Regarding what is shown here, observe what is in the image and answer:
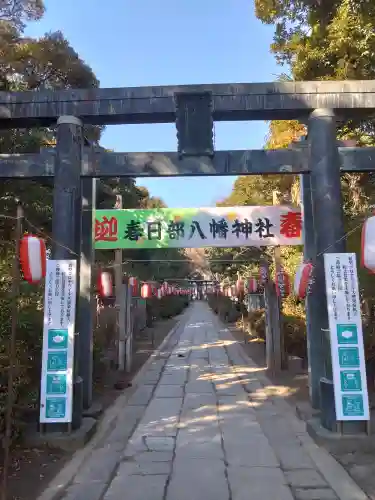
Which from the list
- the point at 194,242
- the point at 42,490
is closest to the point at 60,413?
the point at 42,490

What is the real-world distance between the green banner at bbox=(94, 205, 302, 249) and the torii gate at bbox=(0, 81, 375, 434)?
9.49 feet

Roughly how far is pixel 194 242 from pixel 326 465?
5.39m

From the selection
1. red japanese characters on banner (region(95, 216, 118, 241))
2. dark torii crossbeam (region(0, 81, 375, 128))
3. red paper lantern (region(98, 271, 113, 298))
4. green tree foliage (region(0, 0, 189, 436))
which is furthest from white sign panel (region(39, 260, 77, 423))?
red japanese characters on banner (region(95, 216, 118, 241))

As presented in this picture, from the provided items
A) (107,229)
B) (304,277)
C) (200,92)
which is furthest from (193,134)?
(107,229)

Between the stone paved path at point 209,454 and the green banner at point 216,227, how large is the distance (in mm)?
3337

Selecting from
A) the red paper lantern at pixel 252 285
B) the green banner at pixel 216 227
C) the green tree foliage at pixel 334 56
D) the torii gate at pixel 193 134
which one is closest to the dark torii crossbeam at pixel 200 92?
the torii gate at pixel 193 134

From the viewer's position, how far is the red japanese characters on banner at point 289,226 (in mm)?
9867

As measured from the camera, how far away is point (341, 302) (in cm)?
620

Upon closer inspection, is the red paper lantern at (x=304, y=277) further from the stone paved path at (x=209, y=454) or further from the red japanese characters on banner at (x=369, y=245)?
the stone paved path at (x=209, y=454)

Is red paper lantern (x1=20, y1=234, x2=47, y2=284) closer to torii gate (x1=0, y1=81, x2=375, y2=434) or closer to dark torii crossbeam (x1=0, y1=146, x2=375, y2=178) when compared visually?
torii gate (x1=0, y1=81, x2=375, y2=434)

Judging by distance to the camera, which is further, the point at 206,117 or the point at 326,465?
the point at 206,117

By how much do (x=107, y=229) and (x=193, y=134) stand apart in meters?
Result: 4.13

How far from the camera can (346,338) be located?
611cm

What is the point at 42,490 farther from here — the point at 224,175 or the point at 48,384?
the point at 224,175
